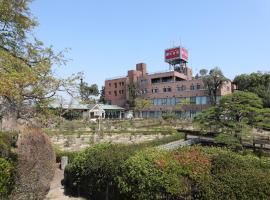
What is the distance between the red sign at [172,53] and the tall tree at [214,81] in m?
12.3

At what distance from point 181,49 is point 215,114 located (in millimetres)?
42025

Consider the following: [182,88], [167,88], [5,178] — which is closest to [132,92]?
[167,88]

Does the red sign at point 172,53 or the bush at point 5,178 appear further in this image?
the red sign at point 172,53

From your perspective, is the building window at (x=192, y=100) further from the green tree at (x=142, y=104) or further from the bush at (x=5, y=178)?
the bush at (x=5, y=178)

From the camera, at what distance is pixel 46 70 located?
24.4 ft

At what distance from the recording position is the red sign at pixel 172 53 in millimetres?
Answer: 57438

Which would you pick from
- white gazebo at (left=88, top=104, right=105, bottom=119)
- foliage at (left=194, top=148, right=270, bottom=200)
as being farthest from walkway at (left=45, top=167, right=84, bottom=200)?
white gazebo at (left=88, top=104, right=105, bottom=119)

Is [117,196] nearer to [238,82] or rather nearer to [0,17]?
[0,17]

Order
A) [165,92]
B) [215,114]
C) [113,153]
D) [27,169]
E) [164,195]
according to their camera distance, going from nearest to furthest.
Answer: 1. [164,195]
2. [27,169]
3. [113,153]
4. [215,114]
5. [165,92]

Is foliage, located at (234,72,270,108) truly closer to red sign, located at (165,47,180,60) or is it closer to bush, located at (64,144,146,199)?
red sign, located at (165,47,180,60)

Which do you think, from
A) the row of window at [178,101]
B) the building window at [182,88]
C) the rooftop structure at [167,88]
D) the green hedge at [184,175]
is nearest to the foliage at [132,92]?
the rooftop structure at [167,88]

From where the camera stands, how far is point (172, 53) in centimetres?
5838

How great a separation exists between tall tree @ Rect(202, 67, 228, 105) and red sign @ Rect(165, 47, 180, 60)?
40.4 feet

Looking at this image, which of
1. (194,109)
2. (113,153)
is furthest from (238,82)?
(113,153)
